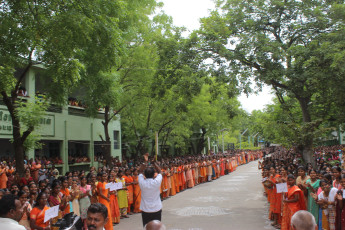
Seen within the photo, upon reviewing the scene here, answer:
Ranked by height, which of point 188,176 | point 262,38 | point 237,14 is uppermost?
point 237,14

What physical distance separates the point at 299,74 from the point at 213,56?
3.67m

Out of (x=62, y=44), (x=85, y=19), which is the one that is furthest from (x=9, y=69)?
(x=85, y=19)

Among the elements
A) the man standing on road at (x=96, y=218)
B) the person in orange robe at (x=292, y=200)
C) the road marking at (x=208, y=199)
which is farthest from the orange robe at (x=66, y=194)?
the road marking at (x=208, y=199)

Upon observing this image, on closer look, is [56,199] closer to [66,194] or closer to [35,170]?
[66,194]

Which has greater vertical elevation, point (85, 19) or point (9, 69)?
point (85, 19)

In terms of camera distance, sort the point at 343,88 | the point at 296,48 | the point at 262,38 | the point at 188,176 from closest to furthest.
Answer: the point at 343,88
the point at 296,48
the point at 262,38
the point at 188,176

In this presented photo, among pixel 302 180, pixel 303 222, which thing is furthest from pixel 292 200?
pixel 303 222

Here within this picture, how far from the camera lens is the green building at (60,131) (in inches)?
698

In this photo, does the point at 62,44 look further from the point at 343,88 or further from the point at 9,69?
the point at 343,88

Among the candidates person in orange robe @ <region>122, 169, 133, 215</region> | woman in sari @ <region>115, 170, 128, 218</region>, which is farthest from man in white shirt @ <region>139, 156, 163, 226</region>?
person in orange robe @ <region>122, 169, 133, 215</region>

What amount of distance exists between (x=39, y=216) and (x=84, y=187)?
2705 millimetres

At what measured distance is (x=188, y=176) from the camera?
18984mm

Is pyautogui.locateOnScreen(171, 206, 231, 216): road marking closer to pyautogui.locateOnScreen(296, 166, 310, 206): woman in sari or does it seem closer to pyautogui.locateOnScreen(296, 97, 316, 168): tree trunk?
pyautogui.locateOnScreen(296, 166, 310, 206): woman in sari

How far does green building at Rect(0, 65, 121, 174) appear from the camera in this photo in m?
17.7
